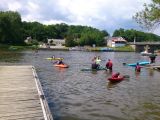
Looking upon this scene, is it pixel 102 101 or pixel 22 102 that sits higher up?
pixel 22 102

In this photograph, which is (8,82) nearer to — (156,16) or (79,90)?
(79,90)

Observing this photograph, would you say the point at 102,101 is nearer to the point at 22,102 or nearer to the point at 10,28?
the point at 22,102

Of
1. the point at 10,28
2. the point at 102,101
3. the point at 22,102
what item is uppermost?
the point at 10,28

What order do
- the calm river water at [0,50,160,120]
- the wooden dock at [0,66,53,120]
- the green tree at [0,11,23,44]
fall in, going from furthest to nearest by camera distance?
1. the green tree at [0,11,23,44]
2. the calm river water at [0,50,160,120]
3. the wooden dock at [0,66,53,120]

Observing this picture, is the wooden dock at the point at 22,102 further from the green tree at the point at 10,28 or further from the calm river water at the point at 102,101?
the green tree at the point at 10,28

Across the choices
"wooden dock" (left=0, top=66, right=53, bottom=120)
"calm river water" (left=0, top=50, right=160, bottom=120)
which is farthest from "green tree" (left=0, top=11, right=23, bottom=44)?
"wooden dock" (left=0, top=66, right=53, bottom=120)

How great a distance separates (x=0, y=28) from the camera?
461ft

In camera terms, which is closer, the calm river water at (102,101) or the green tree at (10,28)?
the calm river water at (102,101)

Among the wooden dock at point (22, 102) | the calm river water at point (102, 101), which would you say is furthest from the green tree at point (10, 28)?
the wooden dock at point (22, 102)

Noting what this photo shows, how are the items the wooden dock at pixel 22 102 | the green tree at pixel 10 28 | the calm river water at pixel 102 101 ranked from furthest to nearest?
the green tree at pixel 10 28 → the calm river water at pixel 102 101 → the wooden dock at pixel 22 102

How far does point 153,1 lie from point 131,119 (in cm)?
2610

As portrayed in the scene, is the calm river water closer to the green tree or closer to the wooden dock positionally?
the wooden dock

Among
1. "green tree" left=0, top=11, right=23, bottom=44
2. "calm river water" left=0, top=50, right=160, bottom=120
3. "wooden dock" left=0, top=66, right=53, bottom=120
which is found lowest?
"calm river water" left=0, top=50, right=160, bottom=120


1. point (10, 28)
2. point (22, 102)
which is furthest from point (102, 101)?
point (10, 28)
